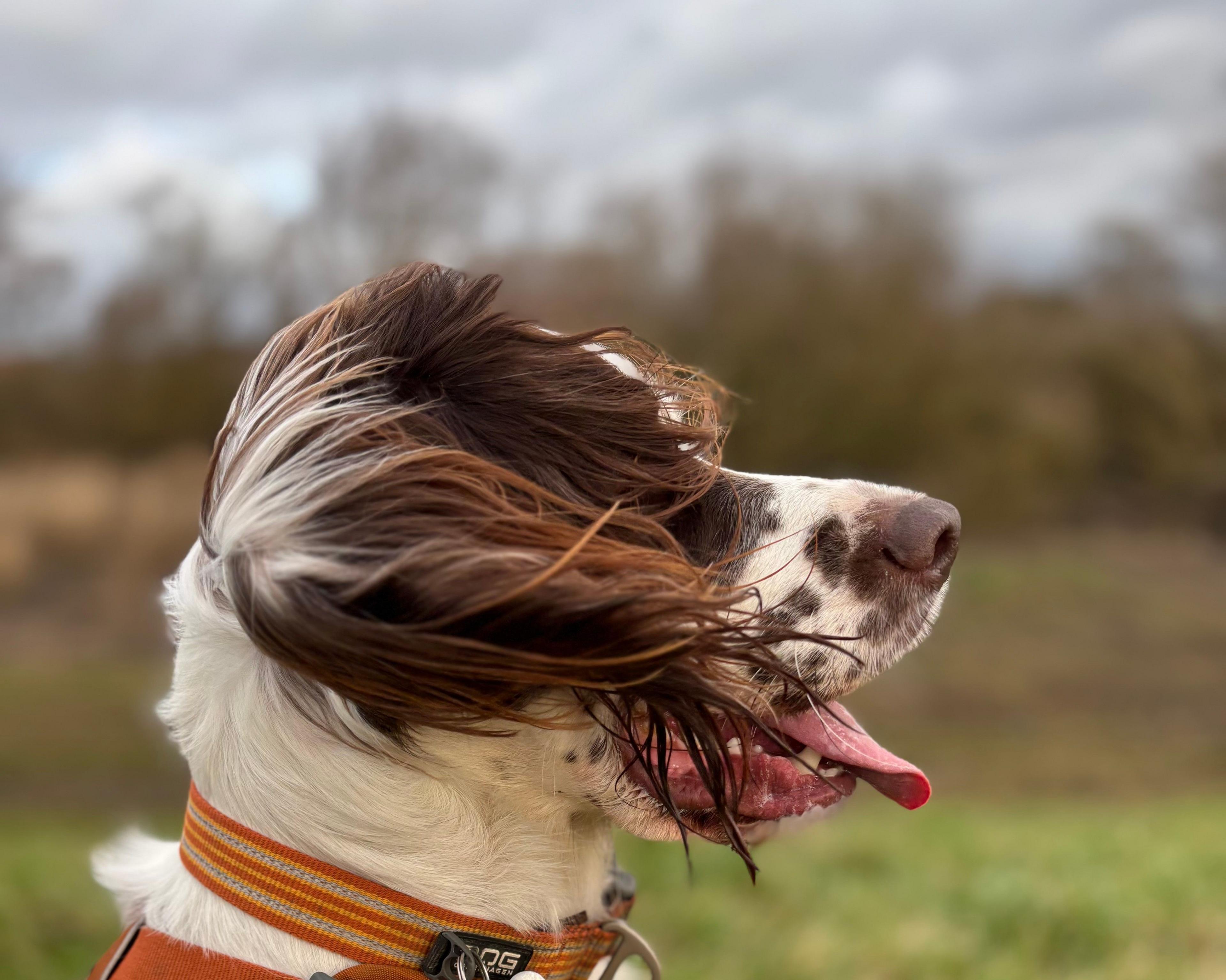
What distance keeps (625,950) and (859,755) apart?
1.52 ft

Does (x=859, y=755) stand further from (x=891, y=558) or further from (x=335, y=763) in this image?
(x=335, y=763)

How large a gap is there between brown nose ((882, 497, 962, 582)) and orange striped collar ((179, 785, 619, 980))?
0.77 meters

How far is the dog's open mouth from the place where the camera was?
1.66 metres

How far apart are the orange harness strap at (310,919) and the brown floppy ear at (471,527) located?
0.23m

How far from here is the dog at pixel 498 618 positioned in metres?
1.33

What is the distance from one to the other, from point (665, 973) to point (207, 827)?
2.76 meters

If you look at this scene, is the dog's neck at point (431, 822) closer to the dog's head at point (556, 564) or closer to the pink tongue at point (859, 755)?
the dog's head at point (556, 564)

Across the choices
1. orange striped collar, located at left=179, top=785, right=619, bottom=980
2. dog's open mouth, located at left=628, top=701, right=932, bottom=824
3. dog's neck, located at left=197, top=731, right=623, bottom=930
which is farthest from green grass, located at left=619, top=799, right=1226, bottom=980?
orange striped collar, located at left=179, top=785, right=619, bottom=980

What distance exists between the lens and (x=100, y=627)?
41.7ft

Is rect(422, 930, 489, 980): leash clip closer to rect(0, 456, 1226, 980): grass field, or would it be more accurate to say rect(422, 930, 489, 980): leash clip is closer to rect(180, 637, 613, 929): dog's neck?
rect(180, 637, 613, 929): dog's neck

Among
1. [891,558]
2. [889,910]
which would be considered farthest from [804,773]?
Answer: [889,910]

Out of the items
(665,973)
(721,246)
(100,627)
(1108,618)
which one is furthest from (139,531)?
(1108,618)

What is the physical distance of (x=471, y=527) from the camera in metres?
Result: 1.37

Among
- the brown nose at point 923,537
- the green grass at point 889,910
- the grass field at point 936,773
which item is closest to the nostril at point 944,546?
the brown nose at point 923,537
